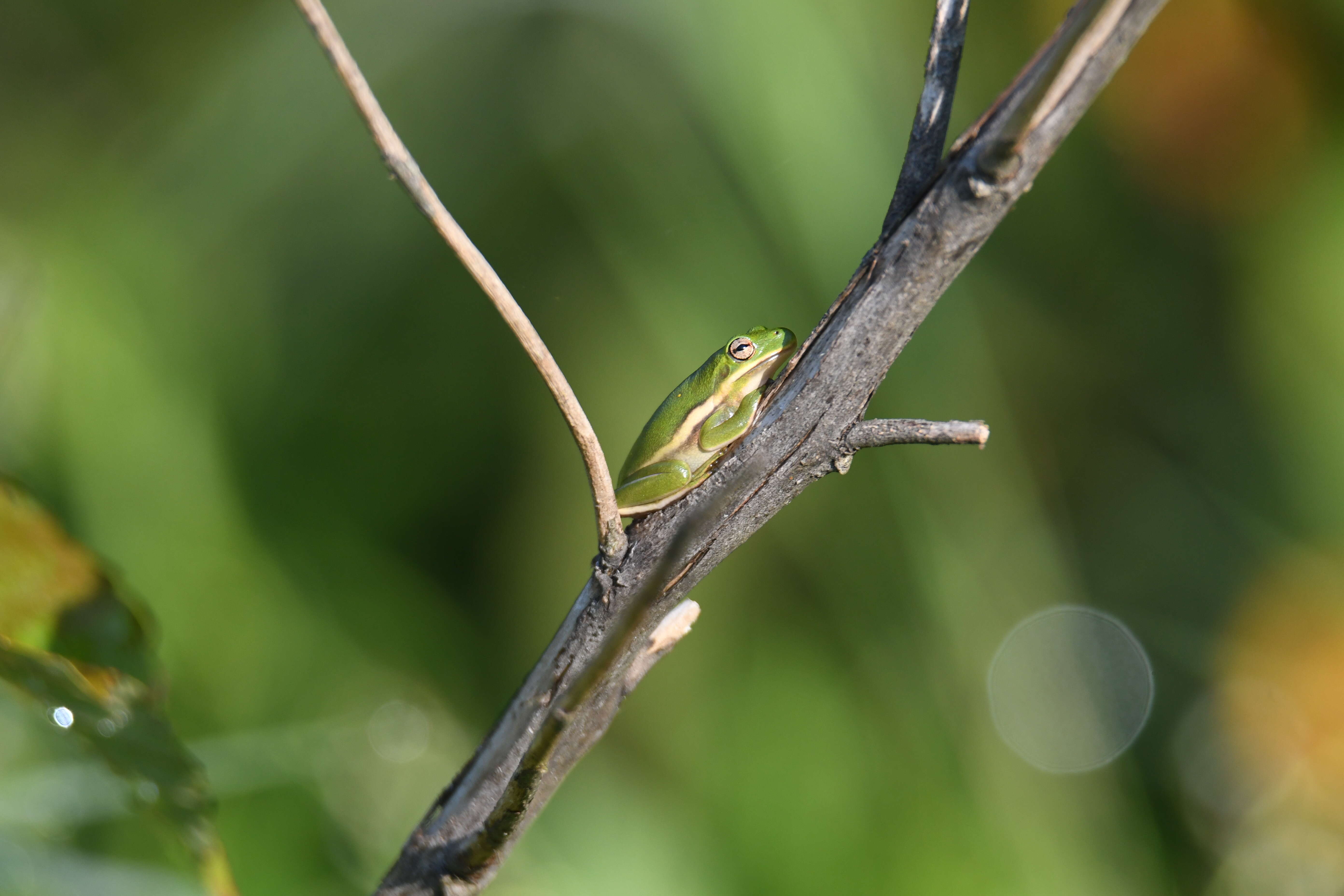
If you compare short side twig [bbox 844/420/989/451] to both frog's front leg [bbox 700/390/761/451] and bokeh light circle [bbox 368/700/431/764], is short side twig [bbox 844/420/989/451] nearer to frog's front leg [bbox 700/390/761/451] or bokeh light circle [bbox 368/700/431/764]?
frog's front leg [bbox 700/390/761/451]

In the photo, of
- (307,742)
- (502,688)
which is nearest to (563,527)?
(502,688)

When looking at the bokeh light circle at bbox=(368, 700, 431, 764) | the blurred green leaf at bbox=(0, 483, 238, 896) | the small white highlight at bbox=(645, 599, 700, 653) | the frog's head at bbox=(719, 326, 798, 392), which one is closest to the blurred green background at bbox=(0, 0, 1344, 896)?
the bokeh light circle at bbox=(368, 700, 431, 764)

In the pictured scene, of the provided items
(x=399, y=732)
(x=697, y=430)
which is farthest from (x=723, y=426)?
(x=399, y=732)

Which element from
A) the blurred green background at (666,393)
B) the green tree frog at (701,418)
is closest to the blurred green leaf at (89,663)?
the green tree frog at (701,418)

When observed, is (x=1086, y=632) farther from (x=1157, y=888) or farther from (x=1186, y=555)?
(x=1157, y=888)

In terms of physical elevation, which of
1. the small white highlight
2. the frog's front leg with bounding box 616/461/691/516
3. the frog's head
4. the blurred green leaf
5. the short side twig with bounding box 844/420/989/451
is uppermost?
the short side twig with bounding box 844/420/989/451

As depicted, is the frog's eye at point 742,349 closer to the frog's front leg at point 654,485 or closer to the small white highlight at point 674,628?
the frog's front leg at point 654,485
